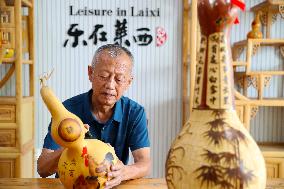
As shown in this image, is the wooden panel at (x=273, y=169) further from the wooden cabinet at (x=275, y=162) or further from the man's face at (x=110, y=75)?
the man's face at (x=110, y=75)

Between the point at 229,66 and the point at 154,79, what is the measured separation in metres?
2.37

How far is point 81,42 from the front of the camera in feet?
9.53

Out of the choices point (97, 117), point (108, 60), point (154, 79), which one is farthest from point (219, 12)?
point (154, 79)

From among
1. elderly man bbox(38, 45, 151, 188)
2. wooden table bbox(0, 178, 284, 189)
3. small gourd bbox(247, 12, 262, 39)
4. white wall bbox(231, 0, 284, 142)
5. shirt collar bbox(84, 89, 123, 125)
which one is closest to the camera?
wooden table bbox(0, 178, 284, 189)

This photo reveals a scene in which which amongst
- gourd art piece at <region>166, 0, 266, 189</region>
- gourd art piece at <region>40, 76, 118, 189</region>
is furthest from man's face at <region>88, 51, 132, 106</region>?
gourd art piece at <region>166, 0, 266, 189</region>

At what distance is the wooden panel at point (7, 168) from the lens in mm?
2541

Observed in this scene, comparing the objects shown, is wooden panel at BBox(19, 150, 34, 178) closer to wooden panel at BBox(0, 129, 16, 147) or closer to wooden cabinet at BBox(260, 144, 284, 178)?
wooden panel at BBox(0, 129, 16, 147)

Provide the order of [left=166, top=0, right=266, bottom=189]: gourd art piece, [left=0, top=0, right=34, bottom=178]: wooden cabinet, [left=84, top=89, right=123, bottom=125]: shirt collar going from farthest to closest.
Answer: [left=0, top=0, right=34, bottom=178]: wooden cabinet, [left=84, top=89, right=123, bottom=125]: shirt collar, [left=166, top=0, right=266, bottom=189]: gourd art piece

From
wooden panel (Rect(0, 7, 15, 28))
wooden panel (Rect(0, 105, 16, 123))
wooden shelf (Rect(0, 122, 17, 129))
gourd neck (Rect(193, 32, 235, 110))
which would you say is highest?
wooden panel (Rect(0, 7, 15, 28))

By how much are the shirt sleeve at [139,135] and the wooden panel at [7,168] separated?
1.42m

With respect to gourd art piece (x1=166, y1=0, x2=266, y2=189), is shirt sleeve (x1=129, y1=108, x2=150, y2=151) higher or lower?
lower

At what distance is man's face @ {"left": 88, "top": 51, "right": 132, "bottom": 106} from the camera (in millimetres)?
1266

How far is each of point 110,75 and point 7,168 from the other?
5.46 ft

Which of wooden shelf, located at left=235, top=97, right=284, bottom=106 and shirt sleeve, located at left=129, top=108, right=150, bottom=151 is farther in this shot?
wooden shelf, located at left=235, top=97, right=284, bottom=106
